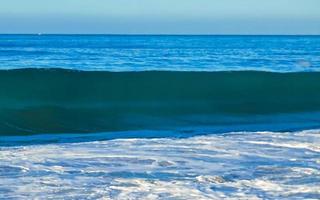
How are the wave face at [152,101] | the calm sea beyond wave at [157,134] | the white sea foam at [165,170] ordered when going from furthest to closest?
the wave face at [152,101]
the calm sea beyond wave at [157,134]
the white sea foam at [165,170]

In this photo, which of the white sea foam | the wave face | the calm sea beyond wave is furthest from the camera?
the wave face

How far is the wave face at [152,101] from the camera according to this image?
1167cm

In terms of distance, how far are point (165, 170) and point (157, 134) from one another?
3.80m

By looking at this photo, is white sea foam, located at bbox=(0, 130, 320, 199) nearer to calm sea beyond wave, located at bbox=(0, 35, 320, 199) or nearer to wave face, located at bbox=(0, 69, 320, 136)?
calm sea beyond wave, located at bbox=(0, 35, 320, 199)

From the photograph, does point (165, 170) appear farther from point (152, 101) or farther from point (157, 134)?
point (152, 101)

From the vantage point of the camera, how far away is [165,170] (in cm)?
630

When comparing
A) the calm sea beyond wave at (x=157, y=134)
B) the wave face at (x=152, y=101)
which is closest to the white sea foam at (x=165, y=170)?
the calm sea beyond wave at (x=157, y=134)

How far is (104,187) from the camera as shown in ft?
18.1

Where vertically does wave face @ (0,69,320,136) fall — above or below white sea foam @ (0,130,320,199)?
below

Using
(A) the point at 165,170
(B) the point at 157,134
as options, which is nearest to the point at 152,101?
(B) the point at 157,134

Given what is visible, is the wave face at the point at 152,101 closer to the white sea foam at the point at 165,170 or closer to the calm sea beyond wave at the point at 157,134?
the calm sea beyond wave at the point at 157,134

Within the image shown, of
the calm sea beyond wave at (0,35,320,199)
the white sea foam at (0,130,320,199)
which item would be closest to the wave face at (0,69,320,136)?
the calm sea beyond wave at (0,35,320,199)

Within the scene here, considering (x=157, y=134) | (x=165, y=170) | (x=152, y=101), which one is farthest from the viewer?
(x=152, y=101)

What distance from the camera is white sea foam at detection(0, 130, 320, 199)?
5.35m
